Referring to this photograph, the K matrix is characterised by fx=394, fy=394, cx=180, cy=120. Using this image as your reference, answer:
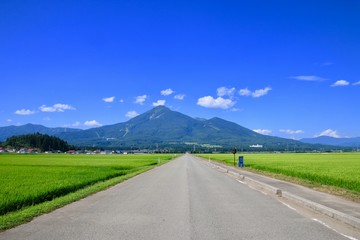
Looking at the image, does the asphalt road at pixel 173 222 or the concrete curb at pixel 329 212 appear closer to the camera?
the asphalt road at pixel 173 222

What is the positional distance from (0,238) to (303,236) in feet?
19.4

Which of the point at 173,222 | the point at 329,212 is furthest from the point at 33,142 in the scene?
the point at 329,212

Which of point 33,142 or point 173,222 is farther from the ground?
point 33,142

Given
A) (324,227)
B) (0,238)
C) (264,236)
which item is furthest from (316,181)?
(0,238)

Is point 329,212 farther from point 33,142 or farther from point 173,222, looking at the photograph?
point 33,142

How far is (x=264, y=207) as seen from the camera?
39.7 feet

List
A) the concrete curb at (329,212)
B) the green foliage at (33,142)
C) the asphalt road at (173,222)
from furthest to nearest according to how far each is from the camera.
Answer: the green foliage at (33,142)
the concrete curb at (329,212)
the asphalt road at (173,222)

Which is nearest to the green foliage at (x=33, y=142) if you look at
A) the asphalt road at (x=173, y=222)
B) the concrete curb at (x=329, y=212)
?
the asphalt road at (x=173, y=222)

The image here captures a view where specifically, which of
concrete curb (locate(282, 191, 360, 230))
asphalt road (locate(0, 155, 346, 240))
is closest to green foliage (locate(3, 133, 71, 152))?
asphalt road (locate(0, 155, 346, 240))

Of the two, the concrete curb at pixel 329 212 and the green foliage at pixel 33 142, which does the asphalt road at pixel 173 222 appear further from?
the green foliage at pixel 33 142

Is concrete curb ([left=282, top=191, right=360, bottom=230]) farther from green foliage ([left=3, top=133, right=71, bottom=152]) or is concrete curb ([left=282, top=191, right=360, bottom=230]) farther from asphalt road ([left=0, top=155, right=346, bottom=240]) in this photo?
green foliage ([left=3, top=133, right=71, bottom=152])

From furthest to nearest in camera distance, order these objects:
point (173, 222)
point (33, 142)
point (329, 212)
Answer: point (33, 142) → point (329, 212) → point (173, 222)

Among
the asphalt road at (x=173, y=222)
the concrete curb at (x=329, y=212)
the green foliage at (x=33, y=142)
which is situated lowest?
the asphalt road at (x=173, y=222)

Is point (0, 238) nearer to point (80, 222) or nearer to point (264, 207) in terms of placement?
point (80, 222)
